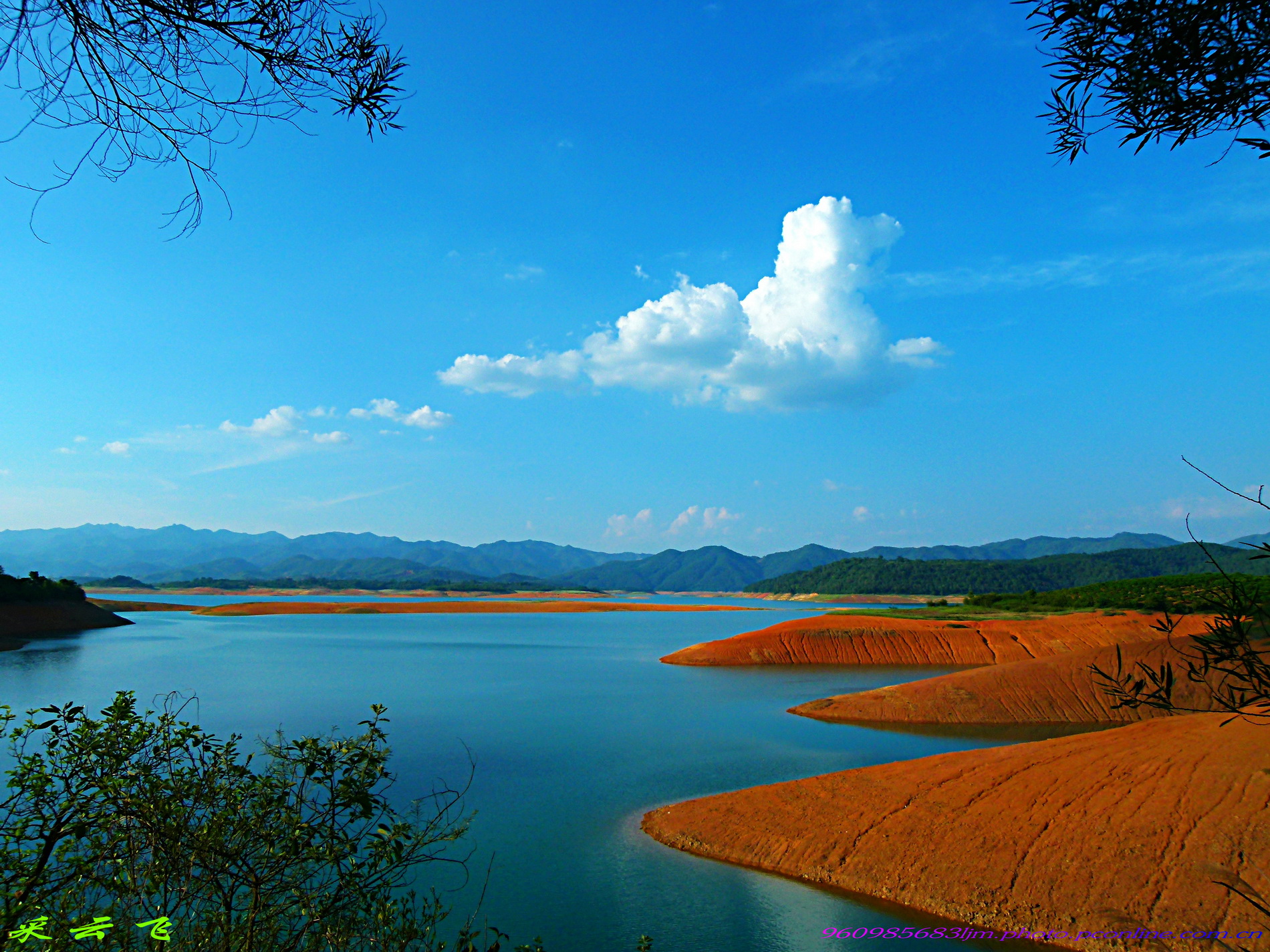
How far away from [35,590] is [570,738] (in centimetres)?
7053

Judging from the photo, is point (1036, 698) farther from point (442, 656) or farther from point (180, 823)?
point (442, 656)

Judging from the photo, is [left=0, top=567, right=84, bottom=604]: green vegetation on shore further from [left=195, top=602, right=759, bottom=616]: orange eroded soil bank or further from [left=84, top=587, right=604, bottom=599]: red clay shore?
[left=84, top=587, right=604, bottom=599]: red clay shore

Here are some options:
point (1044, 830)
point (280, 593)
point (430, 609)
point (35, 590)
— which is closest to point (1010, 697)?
point (1044, 830)

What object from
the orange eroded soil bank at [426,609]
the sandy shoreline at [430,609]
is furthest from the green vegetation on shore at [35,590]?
the orange eroded soil bank at [426,609]

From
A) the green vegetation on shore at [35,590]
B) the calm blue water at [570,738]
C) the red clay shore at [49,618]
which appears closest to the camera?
the calm blue water at [570,738]

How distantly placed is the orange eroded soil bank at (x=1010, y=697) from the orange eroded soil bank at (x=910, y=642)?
15077 millimetres

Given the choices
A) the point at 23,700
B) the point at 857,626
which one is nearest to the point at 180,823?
the point at 23,700

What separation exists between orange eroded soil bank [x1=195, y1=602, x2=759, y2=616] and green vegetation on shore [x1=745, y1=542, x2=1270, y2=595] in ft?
223

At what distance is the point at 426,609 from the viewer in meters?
118

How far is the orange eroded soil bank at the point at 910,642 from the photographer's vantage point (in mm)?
42219

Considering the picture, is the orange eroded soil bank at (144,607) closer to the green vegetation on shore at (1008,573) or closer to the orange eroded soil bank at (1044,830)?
the orange eroded soil bank at (1044,830)

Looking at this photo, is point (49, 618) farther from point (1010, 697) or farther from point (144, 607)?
point (1010, 697)

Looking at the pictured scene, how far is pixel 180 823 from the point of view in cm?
445

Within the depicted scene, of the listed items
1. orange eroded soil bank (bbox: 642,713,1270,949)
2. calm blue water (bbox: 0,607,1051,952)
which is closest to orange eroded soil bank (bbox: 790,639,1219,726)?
calm blue water (bbox: 0,607,1051,952)
